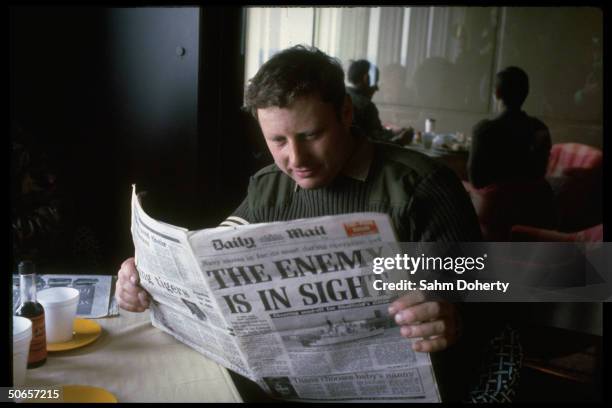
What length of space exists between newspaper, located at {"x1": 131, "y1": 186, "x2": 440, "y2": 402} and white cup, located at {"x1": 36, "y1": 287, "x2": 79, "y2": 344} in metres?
0.17

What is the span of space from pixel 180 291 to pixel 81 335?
239 mm

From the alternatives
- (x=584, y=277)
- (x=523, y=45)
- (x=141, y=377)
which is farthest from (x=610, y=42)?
(x=523, y=45)

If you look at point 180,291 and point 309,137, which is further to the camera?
point 309,137

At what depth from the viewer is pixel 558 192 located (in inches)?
146

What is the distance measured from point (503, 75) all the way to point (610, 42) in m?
1.95

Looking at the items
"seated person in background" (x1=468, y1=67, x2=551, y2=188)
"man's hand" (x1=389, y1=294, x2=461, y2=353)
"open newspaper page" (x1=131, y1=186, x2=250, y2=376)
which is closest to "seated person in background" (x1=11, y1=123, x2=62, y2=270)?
"open newspaper page" (x1=131, y1=186, x2=250, y2=376)

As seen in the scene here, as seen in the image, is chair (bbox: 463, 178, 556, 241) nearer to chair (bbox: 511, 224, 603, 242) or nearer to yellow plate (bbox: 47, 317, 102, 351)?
chair (bbox: 511, 224, 603, 242)

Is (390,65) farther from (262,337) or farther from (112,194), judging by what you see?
(262,337)

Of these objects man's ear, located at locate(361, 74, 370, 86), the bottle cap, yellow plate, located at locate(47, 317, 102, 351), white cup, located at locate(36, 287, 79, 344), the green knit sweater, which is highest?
man's ear, located at locate(361, 74, 370, 86)

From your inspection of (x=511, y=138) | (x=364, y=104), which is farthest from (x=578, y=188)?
(x=364, y=104)

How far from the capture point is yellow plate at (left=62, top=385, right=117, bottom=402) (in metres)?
0.80

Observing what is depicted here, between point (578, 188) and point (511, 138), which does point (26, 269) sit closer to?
point (511, 138)

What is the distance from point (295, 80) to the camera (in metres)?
1.12

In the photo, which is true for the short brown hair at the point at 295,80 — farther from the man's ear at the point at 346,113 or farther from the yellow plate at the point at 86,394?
the yellow plate at the point at 86,394
